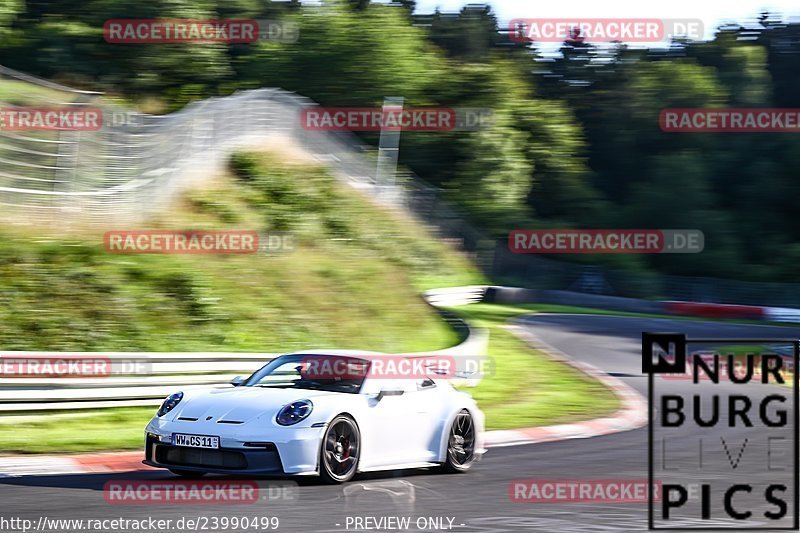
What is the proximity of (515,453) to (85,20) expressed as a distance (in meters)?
36.6

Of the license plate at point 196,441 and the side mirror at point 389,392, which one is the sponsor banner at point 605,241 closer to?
the side mirror at point 389,392

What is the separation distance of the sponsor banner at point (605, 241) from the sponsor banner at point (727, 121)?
5.43 metres

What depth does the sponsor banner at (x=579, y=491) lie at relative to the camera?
8.16 metres

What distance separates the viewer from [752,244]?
54.7 meters

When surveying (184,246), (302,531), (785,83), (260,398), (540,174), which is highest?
(785,83)

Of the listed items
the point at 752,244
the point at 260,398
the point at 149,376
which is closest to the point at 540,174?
the point at 752,244

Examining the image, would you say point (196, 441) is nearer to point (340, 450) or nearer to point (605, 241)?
point (340, 450)

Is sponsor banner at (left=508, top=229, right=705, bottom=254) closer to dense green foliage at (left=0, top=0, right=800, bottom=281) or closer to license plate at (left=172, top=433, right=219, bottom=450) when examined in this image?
dense green foliage at (left=0, top=0, right=800, bottom=281)

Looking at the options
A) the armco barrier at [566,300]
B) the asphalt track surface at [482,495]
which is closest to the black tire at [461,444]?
the asphalt track surface at [482,495]

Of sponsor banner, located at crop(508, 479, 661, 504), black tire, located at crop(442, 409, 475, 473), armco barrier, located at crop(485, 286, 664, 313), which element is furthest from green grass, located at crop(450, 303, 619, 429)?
armco barrier, located at crop(485, 286, 664, 313)

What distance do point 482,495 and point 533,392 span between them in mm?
8654

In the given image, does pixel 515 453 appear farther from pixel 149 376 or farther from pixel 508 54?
pixel 508 54

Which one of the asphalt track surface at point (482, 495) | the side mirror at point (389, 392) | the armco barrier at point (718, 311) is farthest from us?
the armco barrier at point (718, 311)

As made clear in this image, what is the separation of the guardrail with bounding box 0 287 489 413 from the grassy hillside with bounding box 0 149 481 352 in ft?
5.58
